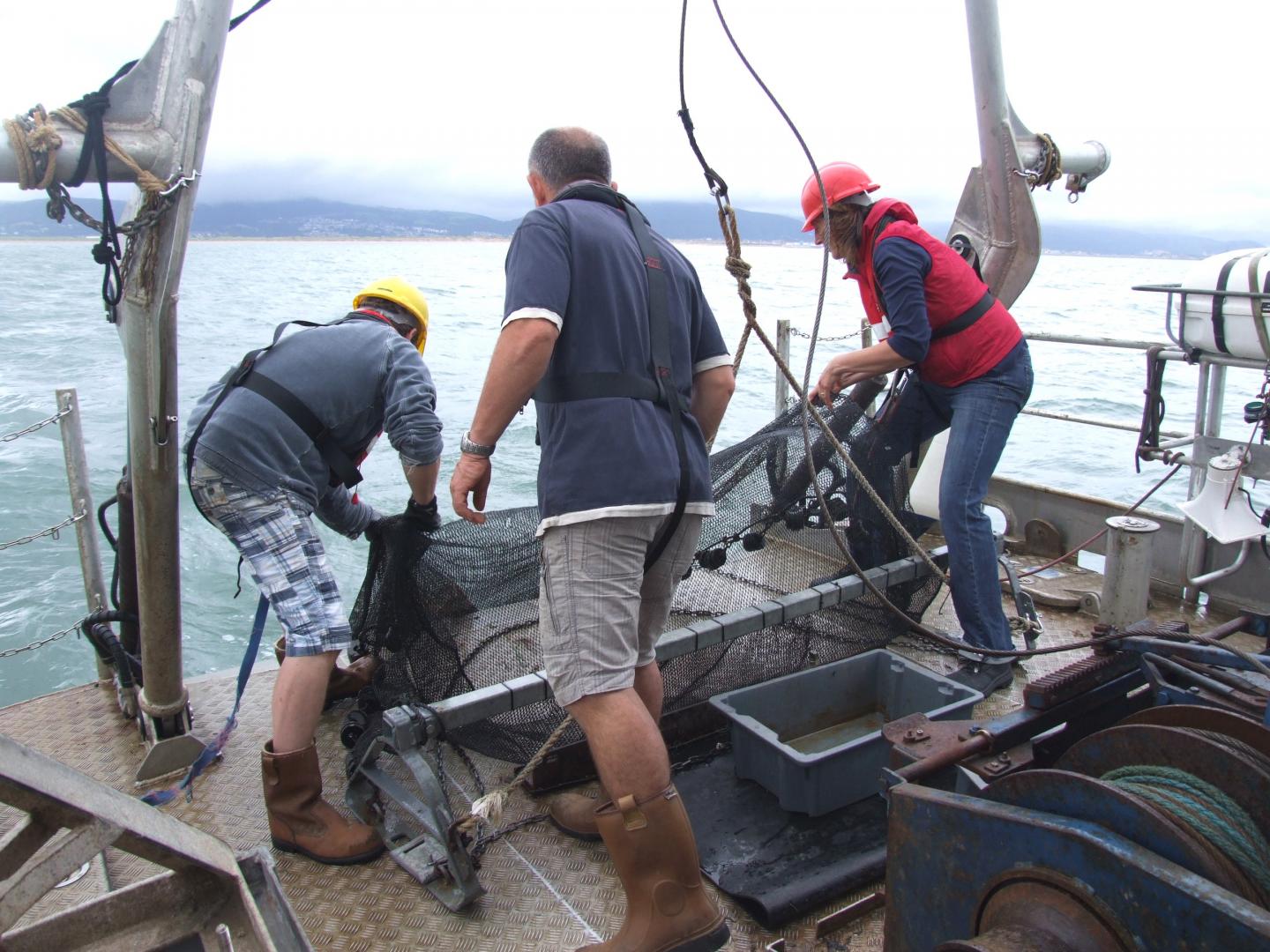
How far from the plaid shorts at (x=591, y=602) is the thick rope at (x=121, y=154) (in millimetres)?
1517

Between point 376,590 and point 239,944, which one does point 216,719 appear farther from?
point 239,944

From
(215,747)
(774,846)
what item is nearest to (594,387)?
(774,846)

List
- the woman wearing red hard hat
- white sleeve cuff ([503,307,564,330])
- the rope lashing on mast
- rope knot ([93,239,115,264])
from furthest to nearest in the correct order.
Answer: the rope lashing on mast, the woman wearing red hard hat, rope knot ([93,239,115,264]), white sleeve cuff ([503,307,564,330])

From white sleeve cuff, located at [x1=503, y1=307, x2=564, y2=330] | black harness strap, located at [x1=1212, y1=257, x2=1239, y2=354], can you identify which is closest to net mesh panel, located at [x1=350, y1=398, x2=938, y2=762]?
white sleeve cuff, located at [x1=503, y1=307, x2=564, y2=330]

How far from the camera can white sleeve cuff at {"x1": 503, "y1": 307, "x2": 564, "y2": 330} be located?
2.21 m

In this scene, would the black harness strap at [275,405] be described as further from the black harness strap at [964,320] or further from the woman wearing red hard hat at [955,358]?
the black harness strap at [964,320]

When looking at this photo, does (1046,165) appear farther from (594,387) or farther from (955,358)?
(594,387)

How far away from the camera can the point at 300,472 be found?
9.81 feet

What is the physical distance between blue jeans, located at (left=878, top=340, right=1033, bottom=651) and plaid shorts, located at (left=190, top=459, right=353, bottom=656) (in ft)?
7.53

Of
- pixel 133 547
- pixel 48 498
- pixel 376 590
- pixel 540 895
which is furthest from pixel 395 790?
pixel 48 498

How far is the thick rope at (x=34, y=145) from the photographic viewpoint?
2463 millimetres

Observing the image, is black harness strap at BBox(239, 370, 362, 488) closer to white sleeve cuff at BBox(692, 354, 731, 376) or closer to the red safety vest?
white sleeve cuff at BBox(692, 354, 731, 376)

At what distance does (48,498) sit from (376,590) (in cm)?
1040

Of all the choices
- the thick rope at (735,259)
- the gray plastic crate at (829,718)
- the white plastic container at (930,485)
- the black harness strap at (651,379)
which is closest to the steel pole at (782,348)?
the white plastic container at (930,485)
